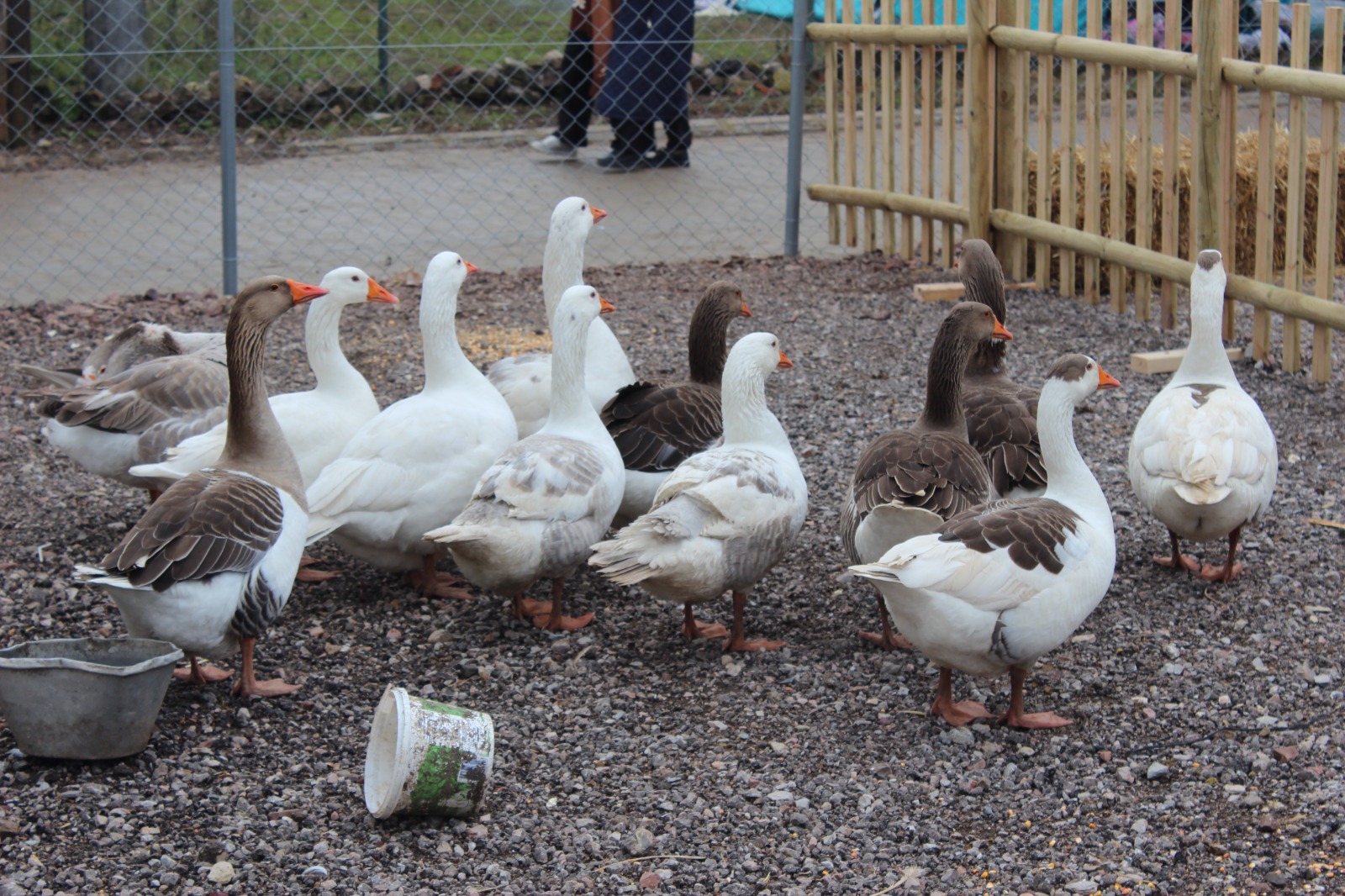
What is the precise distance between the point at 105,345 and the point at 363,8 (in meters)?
9.52

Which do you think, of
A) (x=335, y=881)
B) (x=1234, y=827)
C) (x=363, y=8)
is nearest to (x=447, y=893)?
(x=335, y=881)

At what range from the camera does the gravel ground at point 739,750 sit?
3.43 meters

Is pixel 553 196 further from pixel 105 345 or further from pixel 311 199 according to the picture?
pixel 105 345

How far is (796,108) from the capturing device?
31.7ft

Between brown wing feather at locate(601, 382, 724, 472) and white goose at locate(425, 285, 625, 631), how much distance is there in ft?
0.65

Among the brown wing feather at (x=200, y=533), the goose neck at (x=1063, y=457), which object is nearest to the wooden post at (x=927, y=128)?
the goose neck at (x=1063, y=457)

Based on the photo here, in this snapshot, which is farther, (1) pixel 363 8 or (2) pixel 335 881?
(1) pixel 363 8

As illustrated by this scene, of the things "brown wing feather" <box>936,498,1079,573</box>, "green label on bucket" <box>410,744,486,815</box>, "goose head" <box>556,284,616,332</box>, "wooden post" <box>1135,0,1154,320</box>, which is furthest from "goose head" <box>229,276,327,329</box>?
"wooden post" <box>1135,0,1154,320</box>

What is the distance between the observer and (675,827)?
3645 mm

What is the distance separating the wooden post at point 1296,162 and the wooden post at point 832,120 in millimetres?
3528

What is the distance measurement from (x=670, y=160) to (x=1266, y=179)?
222 inches

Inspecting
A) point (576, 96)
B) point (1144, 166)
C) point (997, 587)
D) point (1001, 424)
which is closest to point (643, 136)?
point (576, 96)

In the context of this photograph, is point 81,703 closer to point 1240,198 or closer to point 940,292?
point 940,292

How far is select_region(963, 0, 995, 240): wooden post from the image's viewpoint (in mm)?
8508
